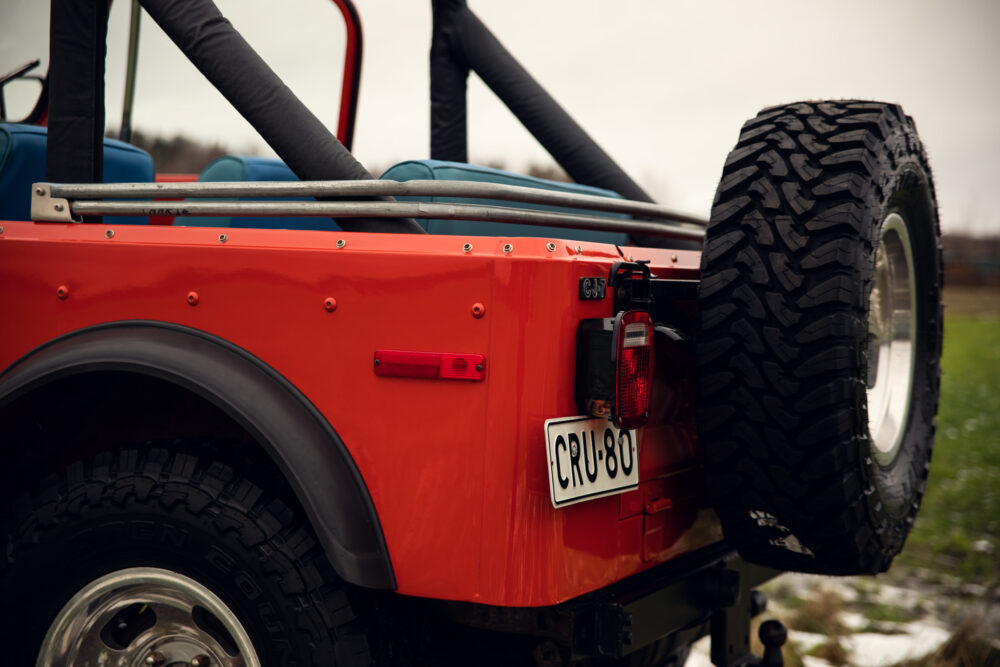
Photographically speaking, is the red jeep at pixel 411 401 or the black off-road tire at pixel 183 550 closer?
the red jeep at pixel 411 401

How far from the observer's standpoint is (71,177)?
236 cm

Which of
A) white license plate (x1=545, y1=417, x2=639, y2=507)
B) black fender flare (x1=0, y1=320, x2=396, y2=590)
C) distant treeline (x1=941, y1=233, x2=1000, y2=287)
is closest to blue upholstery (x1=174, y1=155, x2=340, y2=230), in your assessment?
black fender flare (x1=0, y1=320, x2=396, y2=590)

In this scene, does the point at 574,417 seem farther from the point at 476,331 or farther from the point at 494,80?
the point at 494,80

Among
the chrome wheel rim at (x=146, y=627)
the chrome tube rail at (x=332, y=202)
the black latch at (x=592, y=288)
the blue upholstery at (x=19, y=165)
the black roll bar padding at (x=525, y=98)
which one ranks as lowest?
the chrome wheel rim at (x=146, y=627)

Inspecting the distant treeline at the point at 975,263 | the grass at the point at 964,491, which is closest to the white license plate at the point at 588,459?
the grass at the point at 964,491

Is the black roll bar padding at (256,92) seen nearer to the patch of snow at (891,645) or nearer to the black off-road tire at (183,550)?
the black off-road tire at (183,550)

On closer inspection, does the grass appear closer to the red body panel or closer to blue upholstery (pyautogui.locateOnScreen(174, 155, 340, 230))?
the red body panel

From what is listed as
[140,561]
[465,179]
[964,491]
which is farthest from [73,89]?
[964,491]

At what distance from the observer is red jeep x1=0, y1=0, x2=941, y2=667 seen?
178 cm

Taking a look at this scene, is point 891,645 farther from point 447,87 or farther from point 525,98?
point 447,87

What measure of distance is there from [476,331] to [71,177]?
1291 mm

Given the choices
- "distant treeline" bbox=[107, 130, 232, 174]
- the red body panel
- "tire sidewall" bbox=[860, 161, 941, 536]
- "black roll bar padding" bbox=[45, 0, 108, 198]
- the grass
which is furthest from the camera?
the grass

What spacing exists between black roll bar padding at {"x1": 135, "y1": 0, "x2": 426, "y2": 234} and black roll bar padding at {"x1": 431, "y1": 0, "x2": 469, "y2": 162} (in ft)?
5.10

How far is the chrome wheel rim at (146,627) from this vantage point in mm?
1957
